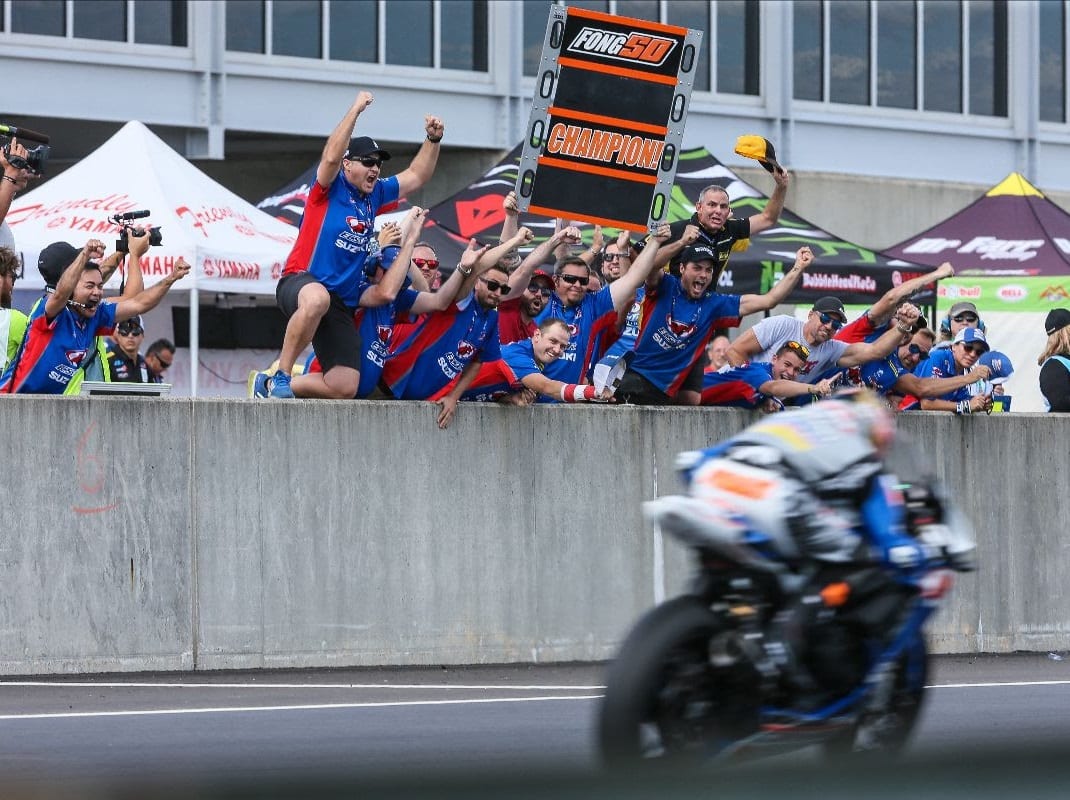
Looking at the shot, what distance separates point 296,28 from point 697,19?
7497 millimetres

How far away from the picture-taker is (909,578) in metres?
6.61

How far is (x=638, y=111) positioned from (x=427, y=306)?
2.45 metres

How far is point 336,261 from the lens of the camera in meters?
11.0

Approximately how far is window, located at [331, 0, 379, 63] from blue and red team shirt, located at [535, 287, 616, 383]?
61.6ft

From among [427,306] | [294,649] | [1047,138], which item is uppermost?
[1047,138]

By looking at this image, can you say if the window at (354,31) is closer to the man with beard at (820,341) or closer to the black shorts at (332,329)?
the man with beard at (820,341)

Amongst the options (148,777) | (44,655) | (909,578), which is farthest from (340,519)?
(148,777)

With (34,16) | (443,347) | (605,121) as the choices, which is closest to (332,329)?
(443,347)

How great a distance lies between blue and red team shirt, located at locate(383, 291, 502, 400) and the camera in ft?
37.8

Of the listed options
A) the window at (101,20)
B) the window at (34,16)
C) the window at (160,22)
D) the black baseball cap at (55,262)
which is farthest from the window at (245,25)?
the black baseball cap at (55,262)

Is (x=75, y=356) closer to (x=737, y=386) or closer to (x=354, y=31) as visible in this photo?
(x=737, y=386)

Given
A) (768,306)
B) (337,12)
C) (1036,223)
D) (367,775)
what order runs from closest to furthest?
(367,775) → (768,306) → (1036,223) → (337,12)

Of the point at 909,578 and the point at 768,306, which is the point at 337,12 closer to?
the point at 768,306

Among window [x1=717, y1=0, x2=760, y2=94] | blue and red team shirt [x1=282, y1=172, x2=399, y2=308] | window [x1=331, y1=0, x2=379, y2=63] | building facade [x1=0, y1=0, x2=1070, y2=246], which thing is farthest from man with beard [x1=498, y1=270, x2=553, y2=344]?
window [x1=717, y1=0, x2=760, y2=94]
